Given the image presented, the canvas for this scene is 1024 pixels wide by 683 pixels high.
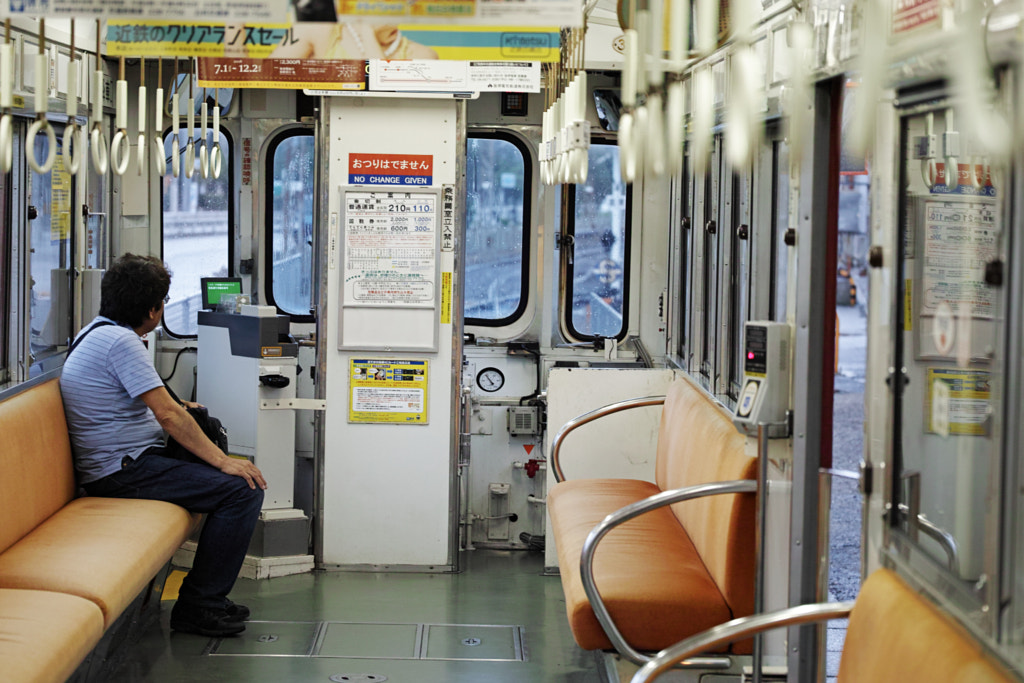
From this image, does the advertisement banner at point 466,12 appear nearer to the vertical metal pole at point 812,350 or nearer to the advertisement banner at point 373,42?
the advertisement banner at point 373,42

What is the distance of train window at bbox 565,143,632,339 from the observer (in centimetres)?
678

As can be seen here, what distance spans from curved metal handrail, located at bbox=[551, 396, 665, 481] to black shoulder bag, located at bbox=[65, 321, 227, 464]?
5.11ft

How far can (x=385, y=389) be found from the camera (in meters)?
6.01

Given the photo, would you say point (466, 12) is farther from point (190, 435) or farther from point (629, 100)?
point (190, 435)

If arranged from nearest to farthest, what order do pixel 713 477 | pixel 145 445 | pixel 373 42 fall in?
pixel 373 42 < pixel 713 477 < pixel 145 445

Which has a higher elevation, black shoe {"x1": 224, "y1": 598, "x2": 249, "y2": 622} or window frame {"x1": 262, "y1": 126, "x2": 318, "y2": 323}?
window frame {"x1": 262, "y1": 126, "x2": 318, "y2": 323}

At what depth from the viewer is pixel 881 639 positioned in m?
2.49

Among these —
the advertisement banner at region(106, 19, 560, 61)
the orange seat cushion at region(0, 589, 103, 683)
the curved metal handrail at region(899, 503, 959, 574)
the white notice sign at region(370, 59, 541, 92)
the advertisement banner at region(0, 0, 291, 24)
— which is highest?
the white notice sign at region(370, 59, 541, 92)

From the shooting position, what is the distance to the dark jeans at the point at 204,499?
16.3 feet

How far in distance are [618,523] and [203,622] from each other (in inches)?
90.1

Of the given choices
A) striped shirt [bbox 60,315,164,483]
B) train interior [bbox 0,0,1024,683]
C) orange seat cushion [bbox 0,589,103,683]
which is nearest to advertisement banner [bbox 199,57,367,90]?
train interior [bbox 0,0,1024,683]

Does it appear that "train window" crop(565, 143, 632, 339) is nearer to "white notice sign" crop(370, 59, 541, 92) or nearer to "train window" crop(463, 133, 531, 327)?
"train window" crop(463, 133, 531, 327)

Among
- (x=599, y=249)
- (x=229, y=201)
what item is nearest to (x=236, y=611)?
(x=229, y=201)

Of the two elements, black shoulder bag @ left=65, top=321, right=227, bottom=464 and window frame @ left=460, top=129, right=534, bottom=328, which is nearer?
black shoulder bag @ left=65, top=321, right=227, bottom=464
